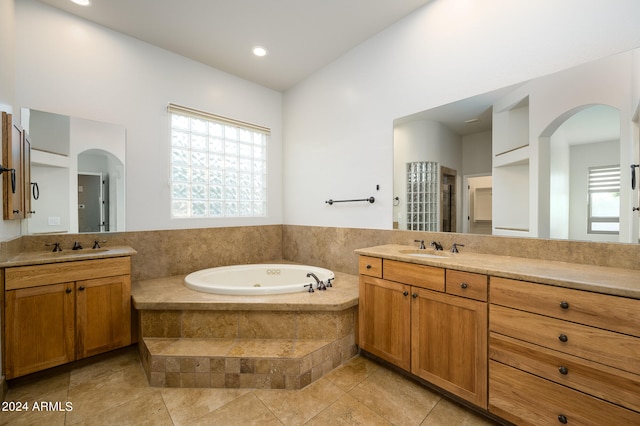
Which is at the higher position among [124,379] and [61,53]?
[61,53]

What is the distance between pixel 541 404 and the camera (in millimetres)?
1244

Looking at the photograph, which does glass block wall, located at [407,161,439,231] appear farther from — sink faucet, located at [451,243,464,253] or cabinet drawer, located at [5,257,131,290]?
cabinet drawer, located at [5,257,131,290]

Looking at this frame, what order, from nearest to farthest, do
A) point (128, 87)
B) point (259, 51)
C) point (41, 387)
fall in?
point (41, 387), point (128, 87), point (259, 51)

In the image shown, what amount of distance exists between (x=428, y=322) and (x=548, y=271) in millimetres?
711

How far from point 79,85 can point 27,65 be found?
12.3 inches

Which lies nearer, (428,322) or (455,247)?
(428,322)

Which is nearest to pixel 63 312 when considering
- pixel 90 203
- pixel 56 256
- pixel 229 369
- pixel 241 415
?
pixel 56 256

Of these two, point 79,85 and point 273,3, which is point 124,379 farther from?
point 273,3

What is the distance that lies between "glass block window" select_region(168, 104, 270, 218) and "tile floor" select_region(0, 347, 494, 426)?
1.59m

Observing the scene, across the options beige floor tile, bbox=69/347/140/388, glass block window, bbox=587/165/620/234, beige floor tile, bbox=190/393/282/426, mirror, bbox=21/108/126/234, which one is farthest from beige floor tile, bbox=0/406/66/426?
glass block window, bbox=587/165/620/234

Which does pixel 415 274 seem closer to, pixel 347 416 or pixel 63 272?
pixel 347 416

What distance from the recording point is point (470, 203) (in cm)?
201

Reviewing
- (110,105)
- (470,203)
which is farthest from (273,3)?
(470,203)

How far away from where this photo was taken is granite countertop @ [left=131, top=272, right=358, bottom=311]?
78.1 inches
